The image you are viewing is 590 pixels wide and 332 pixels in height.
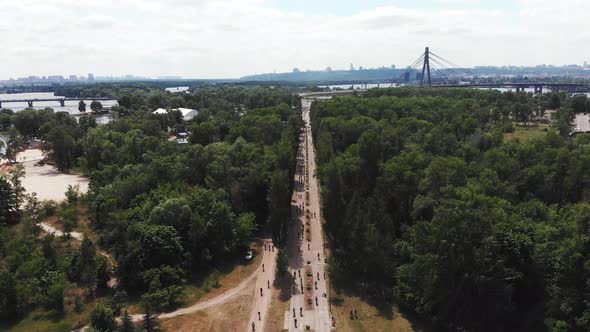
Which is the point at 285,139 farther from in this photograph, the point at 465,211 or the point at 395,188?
the point at 465,211

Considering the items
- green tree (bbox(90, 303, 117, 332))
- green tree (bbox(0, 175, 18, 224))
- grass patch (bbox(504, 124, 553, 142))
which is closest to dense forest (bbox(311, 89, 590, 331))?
green tree (bbox(90, 303, 117, 332))

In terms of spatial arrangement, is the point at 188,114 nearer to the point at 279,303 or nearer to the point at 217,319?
the point at 279,303

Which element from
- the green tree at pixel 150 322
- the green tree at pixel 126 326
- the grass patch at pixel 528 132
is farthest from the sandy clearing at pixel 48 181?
the grass patch at pixel 528 132

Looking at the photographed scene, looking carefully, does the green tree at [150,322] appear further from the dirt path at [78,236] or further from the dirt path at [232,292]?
the dirt path at [78,236]

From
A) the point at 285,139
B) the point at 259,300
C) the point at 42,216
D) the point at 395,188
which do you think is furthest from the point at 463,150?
the point at 42,216

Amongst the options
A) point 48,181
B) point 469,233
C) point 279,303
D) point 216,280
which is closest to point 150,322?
point 216,280
